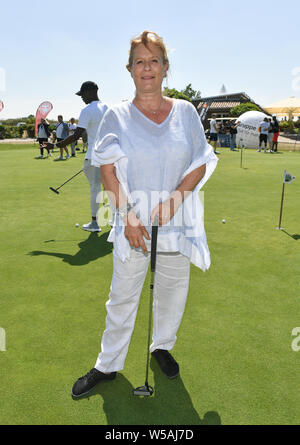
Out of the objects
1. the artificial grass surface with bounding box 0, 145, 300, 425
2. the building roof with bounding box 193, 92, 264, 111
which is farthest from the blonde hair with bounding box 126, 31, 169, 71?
the building roof with bounding box 193, 92, 264, 111

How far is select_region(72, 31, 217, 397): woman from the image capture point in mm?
2162

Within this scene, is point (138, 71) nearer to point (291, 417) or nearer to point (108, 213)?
point (291, 417)

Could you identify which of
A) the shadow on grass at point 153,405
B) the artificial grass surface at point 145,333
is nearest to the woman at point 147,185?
the shadow on grass at point 153,405

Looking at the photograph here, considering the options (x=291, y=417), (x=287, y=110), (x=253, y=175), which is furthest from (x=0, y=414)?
(x=287, y=110)

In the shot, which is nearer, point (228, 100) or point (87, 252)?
point (87, 252)

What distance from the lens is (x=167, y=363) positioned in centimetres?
268

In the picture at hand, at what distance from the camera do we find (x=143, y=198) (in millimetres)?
2279

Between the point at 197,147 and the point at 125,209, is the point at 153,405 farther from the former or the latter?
the point at 197,147

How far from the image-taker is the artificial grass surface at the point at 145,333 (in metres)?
2.34

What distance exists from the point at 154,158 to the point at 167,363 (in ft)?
5.07

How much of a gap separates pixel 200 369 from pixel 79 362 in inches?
36.8

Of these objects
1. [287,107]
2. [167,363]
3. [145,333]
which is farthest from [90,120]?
[287,107]

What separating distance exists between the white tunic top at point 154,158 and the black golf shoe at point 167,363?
90 centimetres

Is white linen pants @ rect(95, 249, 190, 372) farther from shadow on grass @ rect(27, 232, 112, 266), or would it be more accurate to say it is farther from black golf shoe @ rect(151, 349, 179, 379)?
shadow on grass @ rect(27, 232, 112, 266)
